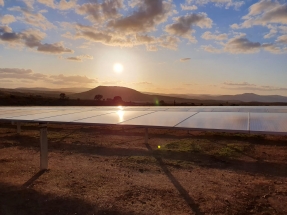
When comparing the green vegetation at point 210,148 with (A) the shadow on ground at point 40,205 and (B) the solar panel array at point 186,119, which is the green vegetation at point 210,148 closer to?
(B) the solar panel array at point 186,119

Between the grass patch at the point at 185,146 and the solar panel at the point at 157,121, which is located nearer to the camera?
the solar panel at the point at 157,121

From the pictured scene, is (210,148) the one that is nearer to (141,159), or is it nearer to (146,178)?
(141,159)

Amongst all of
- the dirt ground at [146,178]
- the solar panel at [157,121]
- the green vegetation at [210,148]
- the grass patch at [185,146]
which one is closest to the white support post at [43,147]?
the dirt ground at [146,178]

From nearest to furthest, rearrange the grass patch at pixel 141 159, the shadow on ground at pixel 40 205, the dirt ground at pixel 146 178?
the shadow on ground at pixel 40 205 → the dirt ground at pixel 146 178 → the grass patch at pixel 141 159

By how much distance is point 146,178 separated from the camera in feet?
40.1

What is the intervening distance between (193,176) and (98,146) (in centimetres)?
1003

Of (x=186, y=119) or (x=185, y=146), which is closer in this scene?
(x=186, y=119)

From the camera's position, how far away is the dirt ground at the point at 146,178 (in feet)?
29.9

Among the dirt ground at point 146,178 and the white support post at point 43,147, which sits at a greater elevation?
the white support post at point 43,147

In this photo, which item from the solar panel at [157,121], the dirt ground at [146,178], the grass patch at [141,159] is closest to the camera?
the dirt ground at [146,178]

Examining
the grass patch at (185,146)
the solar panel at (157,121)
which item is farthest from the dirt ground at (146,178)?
the solar panel at (157,121)

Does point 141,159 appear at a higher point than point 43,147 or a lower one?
lower

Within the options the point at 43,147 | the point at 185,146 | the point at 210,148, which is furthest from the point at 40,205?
the point at 210,148

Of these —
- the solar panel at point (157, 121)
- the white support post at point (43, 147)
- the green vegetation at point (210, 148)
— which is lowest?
the green vegetation at point (210, 148)
